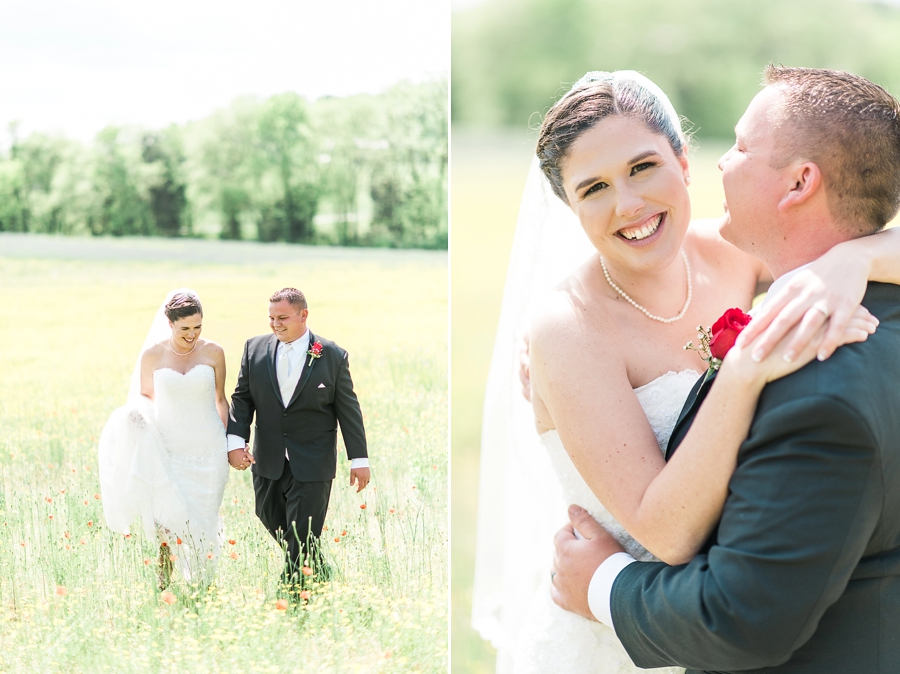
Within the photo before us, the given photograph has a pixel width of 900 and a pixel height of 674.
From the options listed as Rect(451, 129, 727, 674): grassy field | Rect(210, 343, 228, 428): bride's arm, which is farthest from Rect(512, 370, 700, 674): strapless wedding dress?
Rect(451, 129, 727, 674): grassy field

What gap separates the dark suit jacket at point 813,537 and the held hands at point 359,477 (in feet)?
4.27

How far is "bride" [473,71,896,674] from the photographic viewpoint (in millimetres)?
1589

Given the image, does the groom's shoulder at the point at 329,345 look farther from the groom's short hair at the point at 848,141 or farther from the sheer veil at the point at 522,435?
the groom's short hair at the point at 848,141

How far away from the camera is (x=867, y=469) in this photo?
4.87 ft

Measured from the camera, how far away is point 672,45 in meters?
24.5

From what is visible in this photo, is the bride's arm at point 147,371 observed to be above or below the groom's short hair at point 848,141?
below

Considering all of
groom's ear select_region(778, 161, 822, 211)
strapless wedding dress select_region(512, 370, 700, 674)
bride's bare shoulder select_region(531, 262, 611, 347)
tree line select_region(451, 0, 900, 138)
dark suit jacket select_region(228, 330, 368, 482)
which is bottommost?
strapless wedding dress select_region(512, 370, 700, 674)

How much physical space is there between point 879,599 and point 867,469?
361 mm

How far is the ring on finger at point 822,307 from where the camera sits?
152 cm

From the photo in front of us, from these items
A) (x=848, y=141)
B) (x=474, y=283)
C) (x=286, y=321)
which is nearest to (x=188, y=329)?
(x=286, y=321)

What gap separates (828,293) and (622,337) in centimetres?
72

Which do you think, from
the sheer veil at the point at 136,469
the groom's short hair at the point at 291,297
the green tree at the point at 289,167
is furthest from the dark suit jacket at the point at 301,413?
the green tree at the point at 289,167

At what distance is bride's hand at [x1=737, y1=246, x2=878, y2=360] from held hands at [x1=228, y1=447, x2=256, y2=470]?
1613mm

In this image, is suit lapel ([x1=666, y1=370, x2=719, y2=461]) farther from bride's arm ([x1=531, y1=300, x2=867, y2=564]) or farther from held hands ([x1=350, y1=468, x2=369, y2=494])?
held hands ([x1=350, y1=468, x2=369, y2=494])
